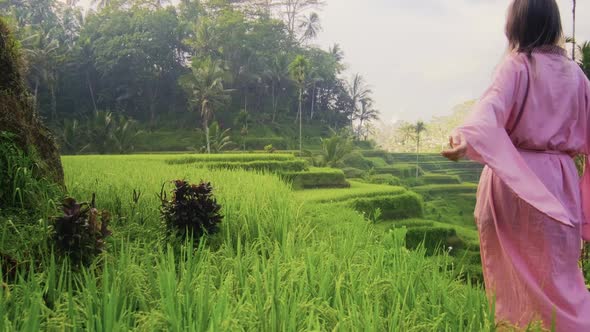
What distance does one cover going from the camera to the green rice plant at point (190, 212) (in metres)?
2.36

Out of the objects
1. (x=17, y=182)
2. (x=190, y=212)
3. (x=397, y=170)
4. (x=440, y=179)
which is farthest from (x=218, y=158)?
(x=440, y=179)

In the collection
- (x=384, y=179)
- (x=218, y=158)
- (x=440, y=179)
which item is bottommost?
(x=440, y=179)

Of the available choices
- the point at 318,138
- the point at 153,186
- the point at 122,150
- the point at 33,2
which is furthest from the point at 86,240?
the point at 33,2

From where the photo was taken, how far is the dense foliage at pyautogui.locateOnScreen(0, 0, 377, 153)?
740 inches

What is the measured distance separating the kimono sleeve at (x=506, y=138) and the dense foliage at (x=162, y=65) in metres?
16.3

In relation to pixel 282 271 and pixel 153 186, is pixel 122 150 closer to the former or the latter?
pixel 153 186

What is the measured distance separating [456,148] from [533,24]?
1.66 feet

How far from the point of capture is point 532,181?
1195 mm

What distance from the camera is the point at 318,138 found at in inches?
922

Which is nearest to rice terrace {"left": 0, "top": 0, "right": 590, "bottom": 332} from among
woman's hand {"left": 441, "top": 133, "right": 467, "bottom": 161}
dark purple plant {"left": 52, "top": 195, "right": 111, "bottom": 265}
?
dark purple plant {"left": 52, "top": 195, "right": 111, "bottom": 265}

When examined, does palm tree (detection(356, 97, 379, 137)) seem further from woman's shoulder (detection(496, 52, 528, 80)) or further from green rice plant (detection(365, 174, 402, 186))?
woman's shoulder (detection(496, 52, 528, 80))

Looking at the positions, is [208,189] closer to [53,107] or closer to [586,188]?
[586,188]

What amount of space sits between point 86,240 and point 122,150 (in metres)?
15.2

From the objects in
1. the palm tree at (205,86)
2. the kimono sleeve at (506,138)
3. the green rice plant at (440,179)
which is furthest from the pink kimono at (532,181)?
the green rice plant at (440,179)
